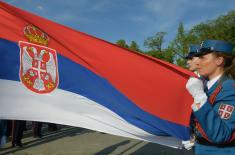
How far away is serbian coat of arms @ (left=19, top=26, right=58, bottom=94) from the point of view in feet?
11.0

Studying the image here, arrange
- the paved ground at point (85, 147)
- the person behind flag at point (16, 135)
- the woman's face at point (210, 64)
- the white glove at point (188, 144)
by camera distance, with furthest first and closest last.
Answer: the person behind flag at point (16, 135), the paved ground at point (85, 147), the white glove at point (188, 144), the woman's face at point (210, 64)

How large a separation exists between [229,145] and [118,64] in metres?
1.53

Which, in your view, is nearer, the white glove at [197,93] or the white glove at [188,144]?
the white glove at [197,93]

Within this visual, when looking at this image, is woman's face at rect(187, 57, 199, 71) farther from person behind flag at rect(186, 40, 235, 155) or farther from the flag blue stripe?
the flag blue stripe

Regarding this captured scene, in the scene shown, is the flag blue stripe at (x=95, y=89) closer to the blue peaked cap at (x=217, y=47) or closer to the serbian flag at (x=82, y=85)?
the serbian flag at (x=82, y=85)

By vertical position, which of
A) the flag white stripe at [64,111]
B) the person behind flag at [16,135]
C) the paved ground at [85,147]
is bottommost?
the paved ground at [85,147]

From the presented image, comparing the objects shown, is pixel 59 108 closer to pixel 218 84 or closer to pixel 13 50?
pixel 13 50

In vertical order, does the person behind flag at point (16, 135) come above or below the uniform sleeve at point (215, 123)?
below

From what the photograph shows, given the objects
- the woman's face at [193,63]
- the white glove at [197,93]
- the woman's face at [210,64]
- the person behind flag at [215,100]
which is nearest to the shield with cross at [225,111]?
the person behind flag at [215,100]

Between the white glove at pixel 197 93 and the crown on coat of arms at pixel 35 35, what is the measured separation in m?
1.63

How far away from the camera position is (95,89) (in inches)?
139

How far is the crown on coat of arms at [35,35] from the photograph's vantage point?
338 centimetres

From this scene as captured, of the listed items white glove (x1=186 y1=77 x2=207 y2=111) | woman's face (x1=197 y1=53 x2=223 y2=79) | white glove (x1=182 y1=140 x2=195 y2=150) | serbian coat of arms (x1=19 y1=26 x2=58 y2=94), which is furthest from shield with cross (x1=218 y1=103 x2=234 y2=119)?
serbian coat of arms (x1=19 y1=26 x2=58 y2=94)

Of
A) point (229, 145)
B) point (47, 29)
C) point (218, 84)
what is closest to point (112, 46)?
point (47, 29)
